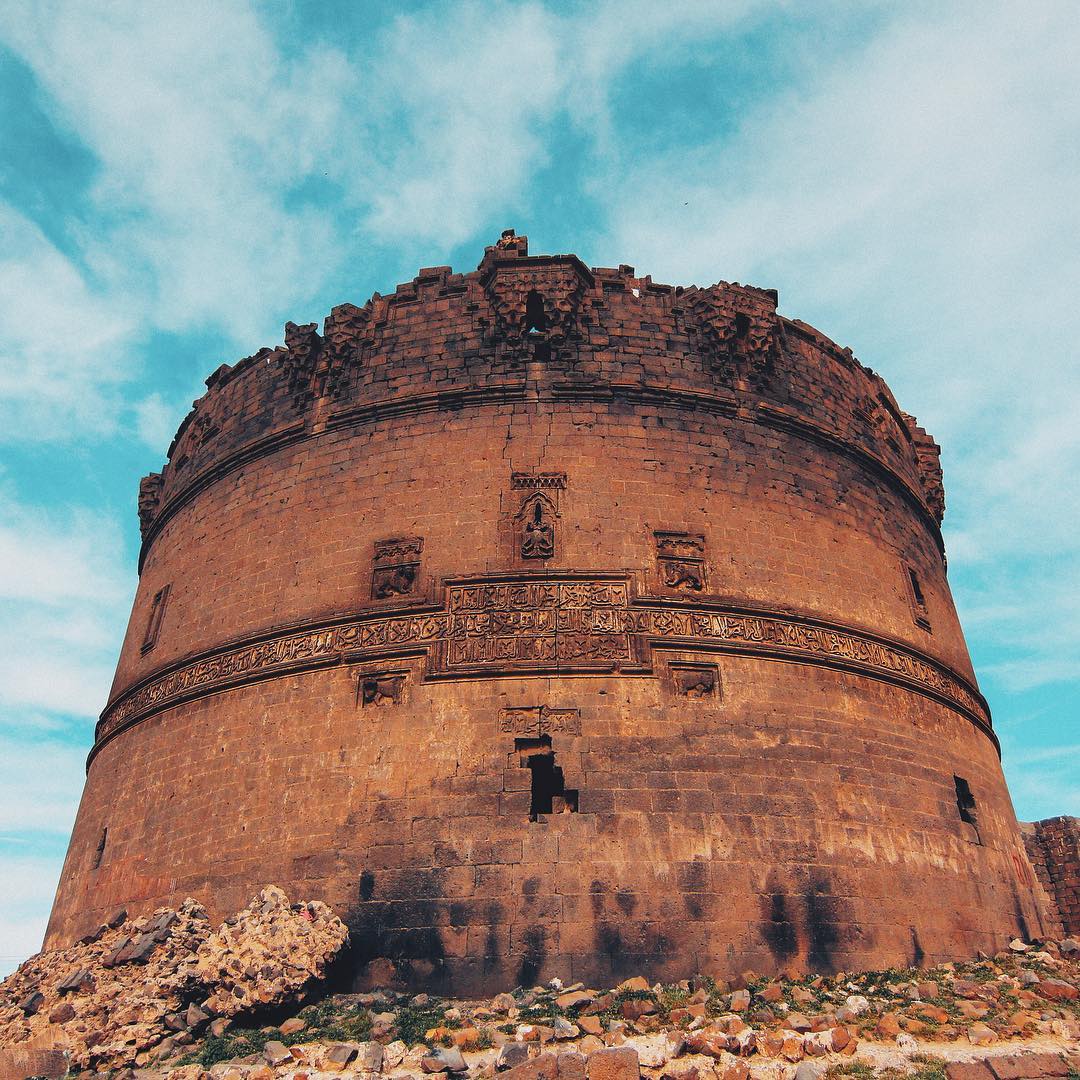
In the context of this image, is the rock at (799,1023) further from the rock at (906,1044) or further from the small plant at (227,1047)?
the small plant at (227,1047)

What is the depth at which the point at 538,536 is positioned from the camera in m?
9.21

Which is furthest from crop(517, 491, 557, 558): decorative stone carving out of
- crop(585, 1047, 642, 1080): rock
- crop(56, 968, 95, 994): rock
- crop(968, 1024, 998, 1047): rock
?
crop(56, 968, 95, 994): rock

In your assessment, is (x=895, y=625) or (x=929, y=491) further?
(x=929, y=491)

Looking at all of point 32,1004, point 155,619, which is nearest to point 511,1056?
point 32,1004

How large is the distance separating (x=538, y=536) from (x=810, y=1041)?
4.93 meters

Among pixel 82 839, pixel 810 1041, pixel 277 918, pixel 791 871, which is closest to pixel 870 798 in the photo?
pixel 791 871

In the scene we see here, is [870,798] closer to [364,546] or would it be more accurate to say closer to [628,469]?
[628,469]

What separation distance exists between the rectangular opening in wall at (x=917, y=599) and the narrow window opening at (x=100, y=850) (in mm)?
9395

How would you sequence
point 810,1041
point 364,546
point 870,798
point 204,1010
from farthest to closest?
point 364,546 → point 870,798 → point 204,1010 → point 810,1041

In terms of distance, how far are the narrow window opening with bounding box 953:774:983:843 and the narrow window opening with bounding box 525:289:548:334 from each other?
669 centimetres

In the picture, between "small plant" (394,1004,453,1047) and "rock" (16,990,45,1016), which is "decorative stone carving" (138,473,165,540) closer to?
"rock" (16,990,45,1016)

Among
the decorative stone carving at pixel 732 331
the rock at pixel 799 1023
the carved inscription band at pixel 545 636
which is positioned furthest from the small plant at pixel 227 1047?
the decorative stone carving at pixel 732 331

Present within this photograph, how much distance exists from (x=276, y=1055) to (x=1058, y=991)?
6.16m

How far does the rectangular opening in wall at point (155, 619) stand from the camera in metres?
11.1
